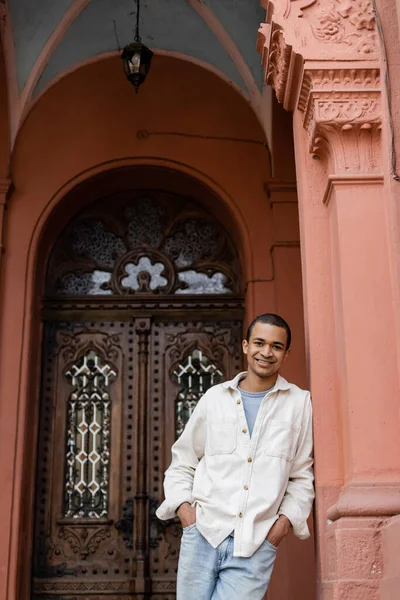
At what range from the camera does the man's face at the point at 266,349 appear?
146 inches

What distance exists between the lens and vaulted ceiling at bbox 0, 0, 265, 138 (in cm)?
695

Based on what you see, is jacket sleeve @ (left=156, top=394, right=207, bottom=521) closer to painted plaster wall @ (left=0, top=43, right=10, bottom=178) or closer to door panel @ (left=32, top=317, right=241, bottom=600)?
door panel @ (left=32, top=317, right=241, bottom=600)

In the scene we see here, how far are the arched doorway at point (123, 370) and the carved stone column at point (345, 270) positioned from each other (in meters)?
3.02

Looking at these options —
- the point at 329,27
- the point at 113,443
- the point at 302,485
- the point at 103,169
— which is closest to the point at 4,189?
the point at 103,169

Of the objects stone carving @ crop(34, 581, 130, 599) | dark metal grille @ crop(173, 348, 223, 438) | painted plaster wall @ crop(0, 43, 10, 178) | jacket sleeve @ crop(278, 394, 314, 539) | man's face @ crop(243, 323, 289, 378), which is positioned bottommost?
stone carving @ crop(34, 581, 130, 599)

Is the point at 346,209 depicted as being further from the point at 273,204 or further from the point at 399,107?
the point at 273,204

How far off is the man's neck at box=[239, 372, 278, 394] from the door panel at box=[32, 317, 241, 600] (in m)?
3.02

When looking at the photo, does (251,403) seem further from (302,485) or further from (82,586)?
(82,586)

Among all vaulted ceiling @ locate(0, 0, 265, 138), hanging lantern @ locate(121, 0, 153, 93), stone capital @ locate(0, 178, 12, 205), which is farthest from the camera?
vaulted ceiling @ locate(0, 0, 265, 138)

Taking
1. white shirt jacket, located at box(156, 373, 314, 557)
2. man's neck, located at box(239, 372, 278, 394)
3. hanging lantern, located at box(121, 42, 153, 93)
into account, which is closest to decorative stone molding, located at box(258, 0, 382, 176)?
man's neck, located at box(239, 372, 278, 394)

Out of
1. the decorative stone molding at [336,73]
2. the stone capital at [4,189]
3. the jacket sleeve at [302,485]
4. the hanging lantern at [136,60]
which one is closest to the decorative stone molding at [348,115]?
the decorative stone molding at [336,73]

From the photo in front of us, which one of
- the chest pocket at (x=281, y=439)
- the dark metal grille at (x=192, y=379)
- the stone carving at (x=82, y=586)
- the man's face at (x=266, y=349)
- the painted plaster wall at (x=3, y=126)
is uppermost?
the painted plaster wall at (x=3, y=126)

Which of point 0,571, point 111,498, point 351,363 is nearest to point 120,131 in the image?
point 111,498

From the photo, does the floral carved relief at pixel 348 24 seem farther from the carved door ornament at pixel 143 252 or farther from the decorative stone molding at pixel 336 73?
the carved door ornament at pixel 143 252
